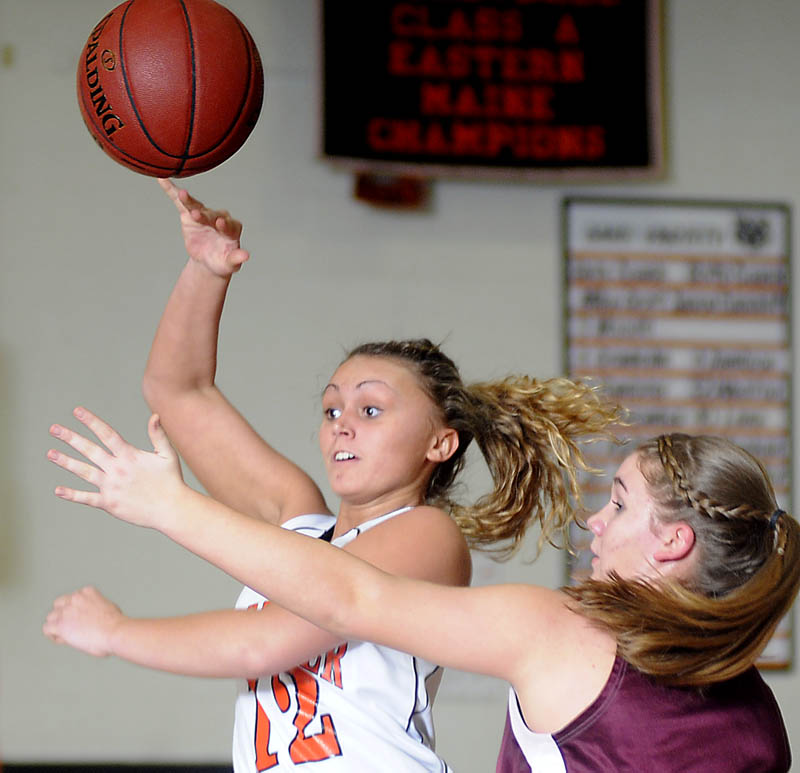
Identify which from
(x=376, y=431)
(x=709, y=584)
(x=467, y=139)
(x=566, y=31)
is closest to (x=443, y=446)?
(x=376, y=431)

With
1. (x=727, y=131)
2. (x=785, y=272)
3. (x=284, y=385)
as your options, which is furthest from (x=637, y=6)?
(x=284, y=385)

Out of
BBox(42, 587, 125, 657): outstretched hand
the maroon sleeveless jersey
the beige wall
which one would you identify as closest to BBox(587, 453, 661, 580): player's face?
the maroon sleeveless jersey

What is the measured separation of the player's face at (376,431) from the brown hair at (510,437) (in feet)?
0.17

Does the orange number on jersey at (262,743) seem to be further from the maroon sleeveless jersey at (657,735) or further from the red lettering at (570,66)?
the red lettering at (570,66)

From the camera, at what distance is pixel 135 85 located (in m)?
1.58

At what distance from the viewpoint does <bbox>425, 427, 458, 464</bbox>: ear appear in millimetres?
1630

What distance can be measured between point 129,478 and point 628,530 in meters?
0.58

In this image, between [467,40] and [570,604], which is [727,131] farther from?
[570,604]

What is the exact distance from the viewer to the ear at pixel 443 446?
163 centimetres

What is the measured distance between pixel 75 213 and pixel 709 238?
187cm

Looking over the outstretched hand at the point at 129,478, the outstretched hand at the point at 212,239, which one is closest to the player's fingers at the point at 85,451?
the outstretched hand at the point at 129,478

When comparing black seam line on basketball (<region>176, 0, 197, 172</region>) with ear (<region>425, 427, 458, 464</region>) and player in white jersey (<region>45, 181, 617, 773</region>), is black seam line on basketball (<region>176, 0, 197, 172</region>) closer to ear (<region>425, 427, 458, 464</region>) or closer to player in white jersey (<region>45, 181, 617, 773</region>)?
player in white jersey (<region>45, 181, 617, 773</region>)

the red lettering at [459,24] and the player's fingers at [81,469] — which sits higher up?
the red lettering at [459,24]

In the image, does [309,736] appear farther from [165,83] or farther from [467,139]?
[467,139]
